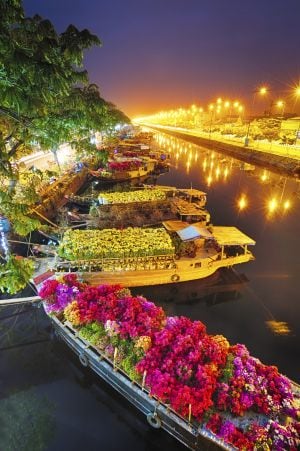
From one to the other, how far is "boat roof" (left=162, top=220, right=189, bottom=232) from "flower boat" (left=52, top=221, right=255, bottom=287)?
237cm

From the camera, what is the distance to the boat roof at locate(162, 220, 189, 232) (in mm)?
22328

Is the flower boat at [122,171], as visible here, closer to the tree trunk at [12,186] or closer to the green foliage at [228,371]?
the tree trunk at [12,186]

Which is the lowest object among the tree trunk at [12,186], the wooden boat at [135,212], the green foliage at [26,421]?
the green foliage at [26,421]

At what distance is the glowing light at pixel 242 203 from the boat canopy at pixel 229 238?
665 inches

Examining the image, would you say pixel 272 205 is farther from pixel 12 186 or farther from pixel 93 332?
pixel 12 186

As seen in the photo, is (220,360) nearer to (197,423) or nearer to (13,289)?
(197,423)

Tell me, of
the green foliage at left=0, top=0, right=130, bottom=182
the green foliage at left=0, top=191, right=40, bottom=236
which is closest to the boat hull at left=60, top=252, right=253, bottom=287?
the green foliage at left=0, top=0, right=130, bottom=182

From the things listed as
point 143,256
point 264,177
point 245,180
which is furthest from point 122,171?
point 143,256

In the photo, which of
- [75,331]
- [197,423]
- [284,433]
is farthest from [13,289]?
[284,433]

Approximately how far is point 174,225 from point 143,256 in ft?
21.3

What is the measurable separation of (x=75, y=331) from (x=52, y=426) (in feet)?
11.1

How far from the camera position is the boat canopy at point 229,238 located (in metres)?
19.0

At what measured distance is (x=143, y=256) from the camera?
1747 cm

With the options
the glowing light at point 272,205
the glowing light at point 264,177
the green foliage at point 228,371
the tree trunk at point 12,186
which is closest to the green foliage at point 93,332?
the green foliage at point 228,371
